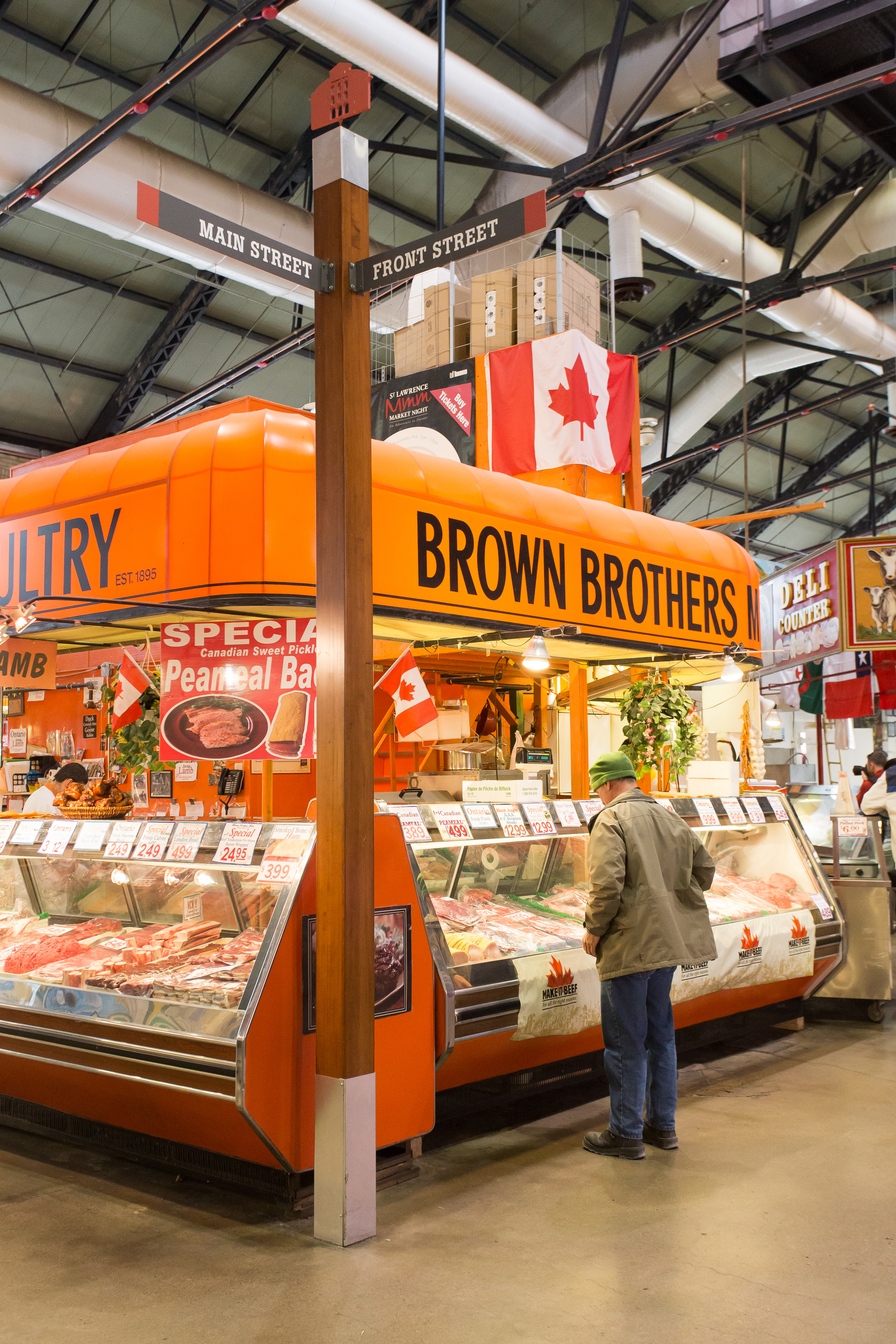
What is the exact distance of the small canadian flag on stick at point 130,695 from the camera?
618 centimetres

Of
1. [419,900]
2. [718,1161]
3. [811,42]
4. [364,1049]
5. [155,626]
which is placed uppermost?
[811,42]

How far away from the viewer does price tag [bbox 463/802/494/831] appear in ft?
17.3

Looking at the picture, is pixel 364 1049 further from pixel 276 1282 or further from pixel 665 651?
pixel 665 651

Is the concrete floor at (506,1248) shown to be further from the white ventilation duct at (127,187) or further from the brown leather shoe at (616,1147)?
the white ventilation duct at (127,187)

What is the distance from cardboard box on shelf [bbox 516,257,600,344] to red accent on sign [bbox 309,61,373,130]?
4610 mm

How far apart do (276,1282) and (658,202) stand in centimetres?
1106

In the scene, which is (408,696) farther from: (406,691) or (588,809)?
(588,809)

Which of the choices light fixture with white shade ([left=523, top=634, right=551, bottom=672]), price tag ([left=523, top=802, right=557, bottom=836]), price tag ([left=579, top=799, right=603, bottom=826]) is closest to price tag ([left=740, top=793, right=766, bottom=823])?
price tag ([left=579, top=799, right=603, bottom=826])

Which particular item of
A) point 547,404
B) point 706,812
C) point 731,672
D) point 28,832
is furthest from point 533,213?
point 731,672

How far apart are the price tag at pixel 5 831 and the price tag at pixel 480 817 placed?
88.2 inches

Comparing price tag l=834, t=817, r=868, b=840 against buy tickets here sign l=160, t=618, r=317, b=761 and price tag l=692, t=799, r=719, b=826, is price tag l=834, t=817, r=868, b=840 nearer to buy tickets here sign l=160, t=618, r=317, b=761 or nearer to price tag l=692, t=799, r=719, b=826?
price tag l=692, t=799, r=719, b=826

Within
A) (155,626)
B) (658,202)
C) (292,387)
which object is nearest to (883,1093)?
(155,626)

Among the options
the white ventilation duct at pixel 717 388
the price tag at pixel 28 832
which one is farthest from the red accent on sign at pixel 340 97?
the white ventilation duct at pixel 717 388

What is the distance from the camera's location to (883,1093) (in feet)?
18.9
